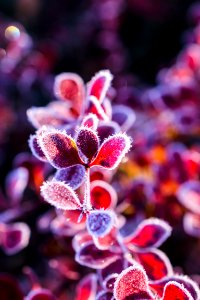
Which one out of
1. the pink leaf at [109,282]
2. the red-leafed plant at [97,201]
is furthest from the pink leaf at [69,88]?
the pink leaf at [109,282]

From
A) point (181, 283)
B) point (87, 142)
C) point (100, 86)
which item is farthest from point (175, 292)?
point (100, 86)

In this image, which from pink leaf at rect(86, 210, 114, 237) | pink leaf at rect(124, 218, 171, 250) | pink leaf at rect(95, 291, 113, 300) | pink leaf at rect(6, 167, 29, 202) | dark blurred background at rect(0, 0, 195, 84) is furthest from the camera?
dark blurred background at rect(0, 0, 195, 84)

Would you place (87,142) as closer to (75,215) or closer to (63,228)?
(75,215)

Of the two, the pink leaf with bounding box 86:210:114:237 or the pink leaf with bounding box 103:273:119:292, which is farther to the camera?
the pink leaf with bounding box 103:273:119:292

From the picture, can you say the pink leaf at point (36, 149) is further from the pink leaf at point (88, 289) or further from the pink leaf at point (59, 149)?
the pink leaf at point (88, 289)

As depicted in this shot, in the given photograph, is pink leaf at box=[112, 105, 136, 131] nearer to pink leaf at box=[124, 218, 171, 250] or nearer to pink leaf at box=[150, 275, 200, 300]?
pink leaf at box=[124, 218, 171, 250]

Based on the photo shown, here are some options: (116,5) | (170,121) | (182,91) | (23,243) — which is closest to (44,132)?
(23,243)

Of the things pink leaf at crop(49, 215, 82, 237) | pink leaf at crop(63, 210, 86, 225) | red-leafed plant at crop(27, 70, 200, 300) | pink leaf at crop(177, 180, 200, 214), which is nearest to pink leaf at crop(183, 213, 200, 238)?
pink leaf at crop(177, 180, 200, 214)
